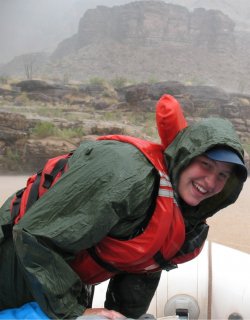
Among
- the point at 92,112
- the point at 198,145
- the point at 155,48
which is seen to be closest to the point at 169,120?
the point at 198,145

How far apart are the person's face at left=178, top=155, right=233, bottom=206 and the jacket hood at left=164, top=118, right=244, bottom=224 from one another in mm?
20

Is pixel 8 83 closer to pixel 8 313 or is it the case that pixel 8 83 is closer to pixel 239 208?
pixel 239 208

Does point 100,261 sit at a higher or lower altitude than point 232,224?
higher

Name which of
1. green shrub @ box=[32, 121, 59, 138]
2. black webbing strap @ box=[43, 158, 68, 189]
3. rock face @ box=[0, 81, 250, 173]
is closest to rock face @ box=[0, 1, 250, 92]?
rock face @ box=[0, 81, 250, 173]

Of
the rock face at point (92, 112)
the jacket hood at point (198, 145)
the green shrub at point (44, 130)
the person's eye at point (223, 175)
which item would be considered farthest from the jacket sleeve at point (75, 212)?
the green shrub at point (44, 130)

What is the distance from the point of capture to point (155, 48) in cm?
4375

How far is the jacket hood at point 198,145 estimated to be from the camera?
3.13 feet

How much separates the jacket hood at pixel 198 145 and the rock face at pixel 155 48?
3198 centimetres

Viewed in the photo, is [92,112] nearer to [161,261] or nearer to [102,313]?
[161,261]

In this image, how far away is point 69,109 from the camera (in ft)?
50.1

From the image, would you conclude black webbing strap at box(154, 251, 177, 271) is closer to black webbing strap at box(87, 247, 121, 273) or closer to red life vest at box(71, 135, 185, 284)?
red life vest at box(71, 135, 185, 284)

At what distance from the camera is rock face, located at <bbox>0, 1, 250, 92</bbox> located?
3731cm

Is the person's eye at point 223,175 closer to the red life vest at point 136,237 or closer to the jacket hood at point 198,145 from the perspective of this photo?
the jacket hood at point 198,145

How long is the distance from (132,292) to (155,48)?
4419 cm
